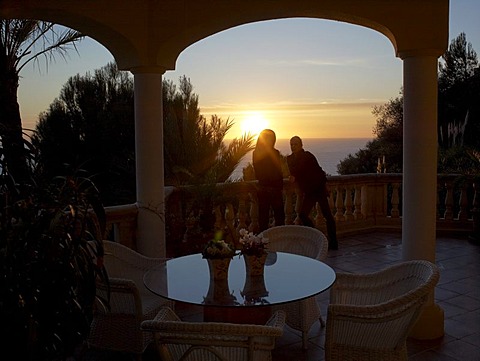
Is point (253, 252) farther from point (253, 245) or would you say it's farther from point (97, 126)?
point (97, 126)

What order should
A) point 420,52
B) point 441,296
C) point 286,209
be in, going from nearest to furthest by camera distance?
point 420,52 → point 441,296 → point 286,209

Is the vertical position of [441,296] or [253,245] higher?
[253,245]

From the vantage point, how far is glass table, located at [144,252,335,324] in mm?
3006

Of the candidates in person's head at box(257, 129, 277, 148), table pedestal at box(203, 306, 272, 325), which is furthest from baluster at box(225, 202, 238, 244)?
table pedestal at box(203, 306, 272, 325)

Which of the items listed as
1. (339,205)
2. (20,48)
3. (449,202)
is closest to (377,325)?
(339,205)

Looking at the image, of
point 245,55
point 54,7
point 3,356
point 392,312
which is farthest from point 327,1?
point 245,55

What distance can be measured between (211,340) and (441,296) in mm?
3152

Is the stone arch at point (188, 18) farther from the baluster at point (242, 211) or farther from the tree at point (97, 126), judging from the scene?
the tree at point (97, 126)

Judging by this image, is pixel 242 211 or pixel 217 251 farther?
pixel 242 211

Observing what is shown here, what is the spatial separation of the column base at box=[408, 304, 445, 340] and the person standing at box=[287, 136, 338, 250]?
9.05 ft

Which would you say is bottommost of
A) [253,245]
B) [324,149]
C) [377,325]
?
[377,325]

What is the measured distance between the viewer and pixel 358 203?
7785mm

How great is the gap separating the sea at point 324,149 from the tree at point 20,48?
3.03 m

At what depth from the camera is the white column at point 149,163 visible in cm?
466
